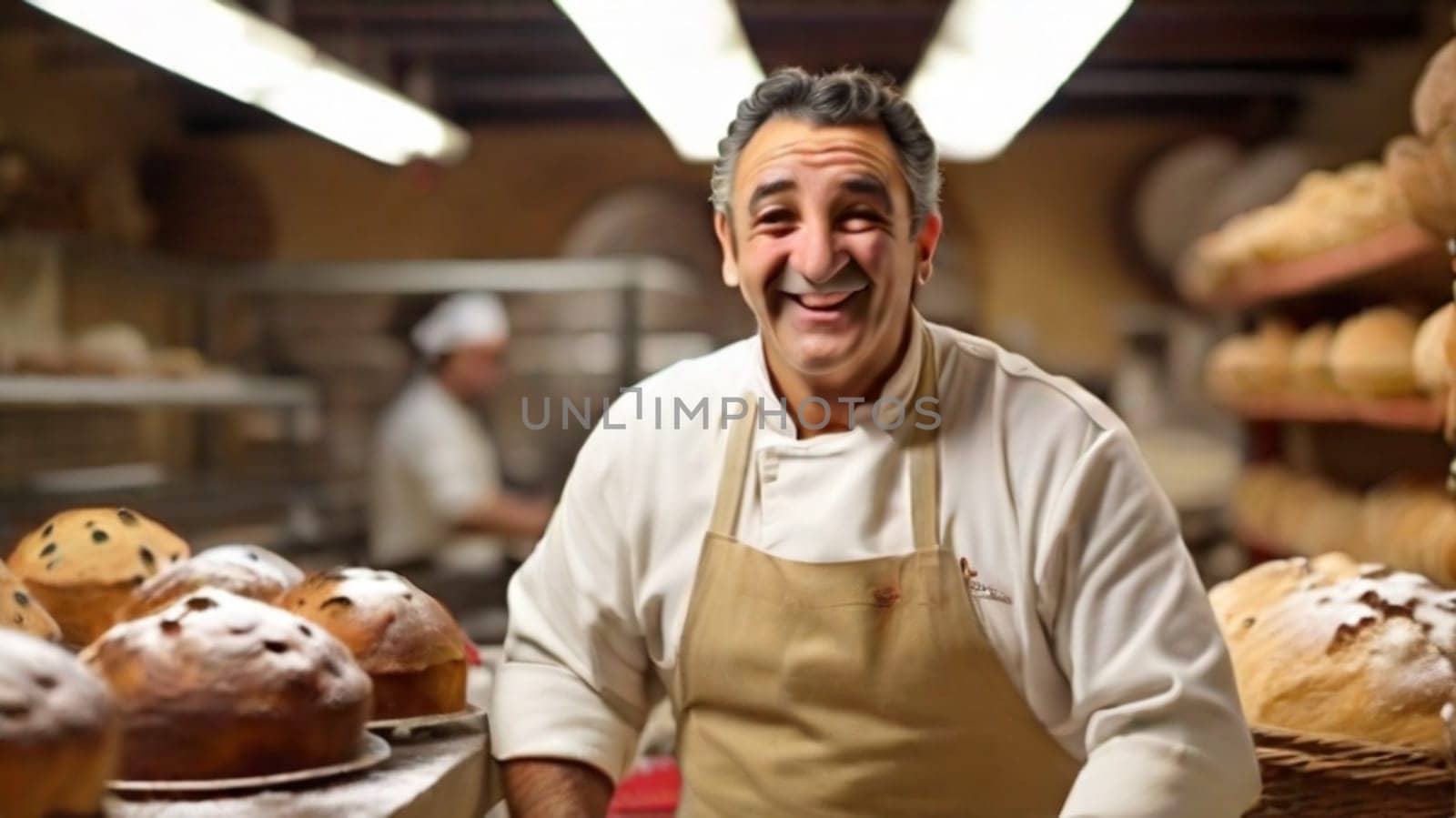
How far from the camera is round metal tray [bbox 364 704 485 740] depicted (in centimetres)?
158

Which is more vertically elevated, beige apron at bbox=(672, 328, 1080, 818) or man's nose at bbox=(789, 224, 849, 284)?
man's nose at bbox=(789, 224, 849, 284)

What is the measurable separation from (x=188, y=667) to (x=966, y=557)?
0.82m

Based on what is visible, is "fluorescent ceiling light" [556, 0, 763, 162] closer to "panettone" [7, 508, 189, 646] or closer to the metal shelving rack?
the metal shelving rack

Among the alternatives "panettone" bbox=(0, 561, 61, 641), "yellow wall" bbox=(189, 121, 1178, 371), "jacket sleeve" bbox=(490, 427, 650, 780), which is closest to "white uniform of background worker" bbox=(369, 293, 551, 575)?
"yellow wall" bbox=(189, 121, 1178, 371)

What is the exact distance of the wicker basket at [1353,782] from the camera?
169 cm

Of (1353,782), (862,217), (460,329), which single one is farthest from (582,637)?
(460,329)

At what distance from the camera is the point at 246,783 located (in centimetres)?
Result: 128

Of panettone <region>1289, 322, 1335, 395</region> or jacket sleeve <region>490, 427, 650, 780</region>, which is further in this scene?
panettone <region>1289, 322, 1335, 395</region>

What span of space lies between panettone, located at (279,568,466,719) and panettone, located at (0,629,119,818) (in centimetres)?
53

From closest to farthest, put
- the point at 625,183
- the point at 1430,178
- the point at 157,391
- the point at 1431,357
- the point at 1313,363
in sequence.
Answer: the point at 1430,178, the point at 1431,357, the point at 1313,363, the point at 157,391, the point at 625,183

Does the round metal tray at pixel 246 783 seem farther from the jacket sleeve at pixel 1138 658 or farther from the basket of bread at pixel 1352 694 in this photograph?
the basket of bread at pixel 1352 694

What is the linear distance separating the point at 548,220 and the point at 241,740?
6971 millimetres

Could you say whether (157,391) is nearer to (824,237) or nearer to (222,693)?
(824,237)

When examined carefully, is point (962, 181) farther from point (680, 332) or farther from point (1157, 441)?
point (680, 332)
